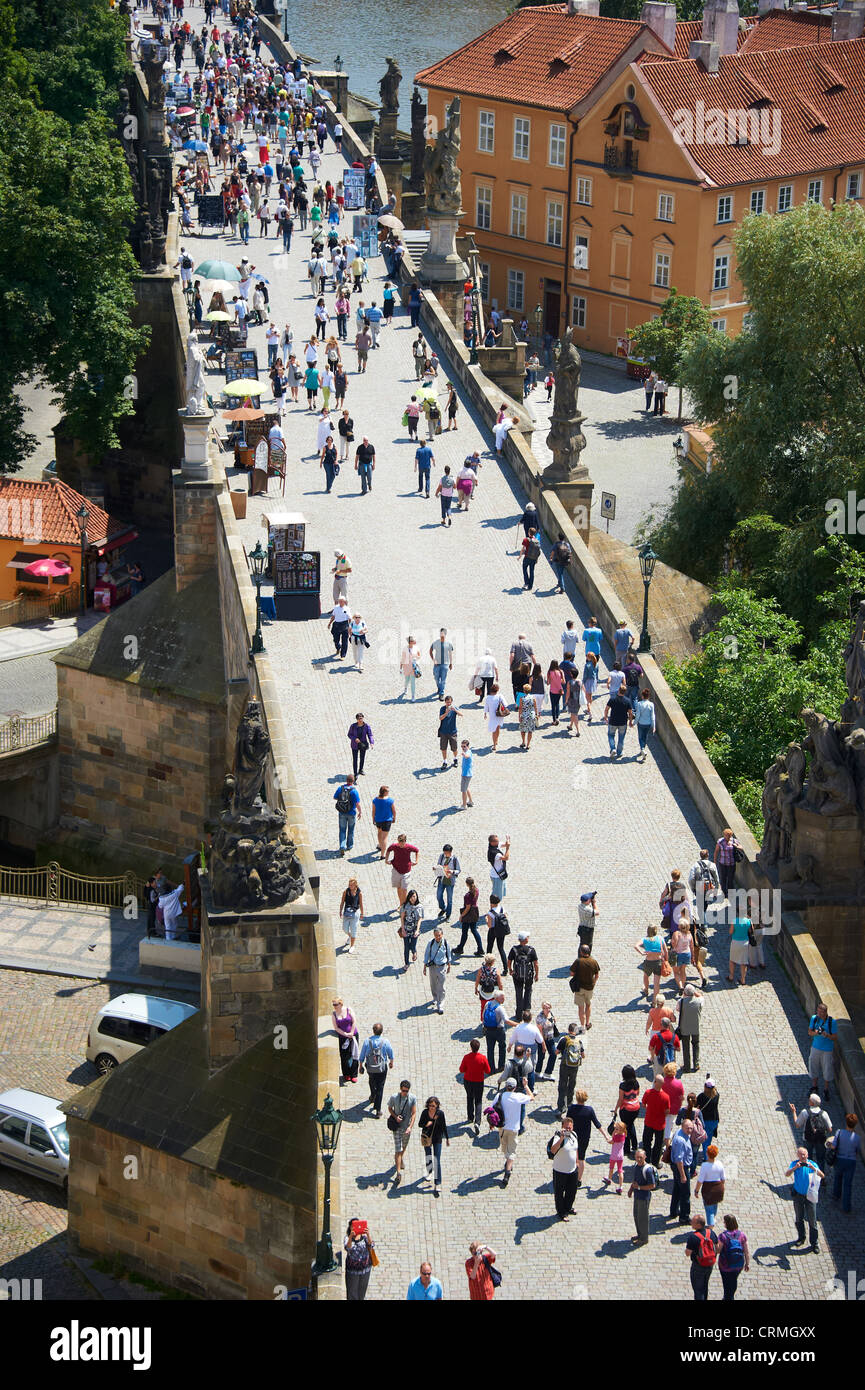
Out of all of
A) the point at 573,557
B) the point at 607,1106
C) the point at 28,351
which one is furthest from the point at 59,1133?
the point at 28,351

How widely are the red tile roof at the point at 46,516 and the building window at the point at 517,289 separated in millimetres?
37664

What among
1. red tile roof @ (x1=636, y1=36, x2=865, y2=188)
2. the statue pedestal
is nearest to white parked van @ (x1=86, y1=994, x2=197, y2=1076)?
the statue pedestal

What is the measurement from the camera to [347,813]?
3138 cm

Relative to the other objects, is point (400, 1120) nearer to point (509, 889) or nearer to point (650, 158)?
point (509, 889)

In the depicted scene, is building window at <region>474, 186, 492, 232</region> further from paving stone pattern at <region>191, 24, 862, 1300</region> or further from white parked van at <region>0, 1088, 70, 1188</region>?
white parked van at <region>0, 1088, 70, 1188</region>

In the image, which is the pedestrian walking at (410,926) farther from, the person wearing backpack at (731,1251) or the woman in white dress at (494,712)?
the person wearing backpack at (731,1251)

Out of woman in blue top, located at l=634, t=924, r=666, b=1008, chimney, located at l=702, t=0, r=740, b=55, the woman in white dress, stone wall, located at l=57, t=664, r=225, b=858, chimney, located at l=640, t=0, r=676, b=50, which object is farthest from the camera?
chimney, located at l=702, t=0, r=740, b=55

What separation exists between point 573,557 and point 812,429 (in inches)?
672

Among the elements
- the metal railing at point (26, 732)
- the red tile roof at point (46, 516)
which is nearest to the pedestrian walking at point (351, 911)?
the metal railing at point (26, 732)

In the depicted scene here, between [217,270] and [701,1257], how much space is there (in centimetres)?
4202

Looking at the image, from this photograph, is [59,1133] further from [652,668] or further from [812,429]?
[812,429]

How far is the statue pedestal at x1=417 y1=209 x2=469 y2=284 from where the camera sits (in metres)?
63.5

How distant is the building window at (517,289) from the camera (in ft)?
301

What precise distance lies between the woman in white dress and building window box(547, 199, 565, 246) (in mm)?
57182
